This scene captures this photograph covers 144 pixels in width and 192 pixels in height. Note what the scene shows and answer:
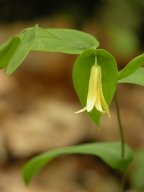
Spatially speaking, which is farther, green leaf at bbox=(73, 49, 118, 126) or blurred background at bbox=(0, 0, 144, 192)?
blurred background at bbox=(0, 0, 144, 192)

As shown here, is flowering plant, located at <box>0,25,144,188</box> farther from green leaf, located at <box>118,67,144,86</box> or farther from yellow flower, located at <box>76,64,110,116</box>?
green leaf, located at <box>118,67,144,86</box>

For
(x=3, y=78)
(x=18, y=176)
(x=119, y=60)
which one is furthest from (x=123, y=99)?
(x=18, y=176)

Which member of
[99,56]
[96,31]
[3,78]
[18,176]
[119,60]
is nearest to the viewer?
[99,56]

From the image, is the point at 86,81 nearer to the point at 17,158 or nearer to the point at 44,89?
the point at 17,158

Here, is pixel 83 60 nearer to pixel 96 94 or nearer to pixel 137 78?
pixel 96 94

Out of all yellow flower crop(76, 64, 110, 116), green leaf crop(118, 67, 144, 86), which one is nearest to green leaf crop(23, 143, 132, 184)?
green leaf crop(118, 67, 144, 86)

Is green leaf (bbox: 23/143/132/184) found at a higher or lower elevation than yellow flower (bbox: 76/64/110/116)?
lower

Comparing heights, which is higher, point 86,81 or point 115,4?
point 86,81
